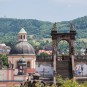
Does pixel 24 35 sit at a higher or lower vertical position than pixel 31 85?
higher

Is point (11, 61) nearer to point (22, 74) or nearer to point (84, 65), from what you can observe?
point (22, 74)

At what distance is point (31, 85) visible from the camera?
38.9m

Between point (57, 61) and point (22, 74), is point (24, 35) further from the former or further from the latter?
point (57, 61)

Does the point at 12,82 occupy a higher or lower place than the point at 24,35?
lower

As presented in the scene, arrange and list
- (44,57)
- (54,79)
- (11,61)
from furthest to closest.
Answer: (11,61) < (44,57) < (54,79)

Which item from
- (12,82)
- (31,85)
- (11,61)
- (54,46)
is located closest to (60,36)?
(54,46)

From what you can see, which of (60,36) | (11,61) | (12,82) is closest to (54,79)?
(60,36)

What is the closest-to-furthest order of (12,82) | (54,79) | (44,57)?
(54,79), (44,57), (12,82)

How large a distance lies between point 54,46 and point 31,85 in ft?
145

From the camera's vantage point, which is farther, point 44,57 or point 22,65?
point 22,65

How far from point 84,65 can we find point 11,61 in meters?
36.1

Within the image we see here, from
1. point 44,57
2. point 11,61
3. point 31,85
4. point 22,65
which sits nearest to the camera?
point 31,85

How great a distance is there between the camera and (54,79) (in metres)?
75.9

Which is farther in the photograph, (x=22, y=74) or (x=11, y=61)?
(x=11, y=61)
